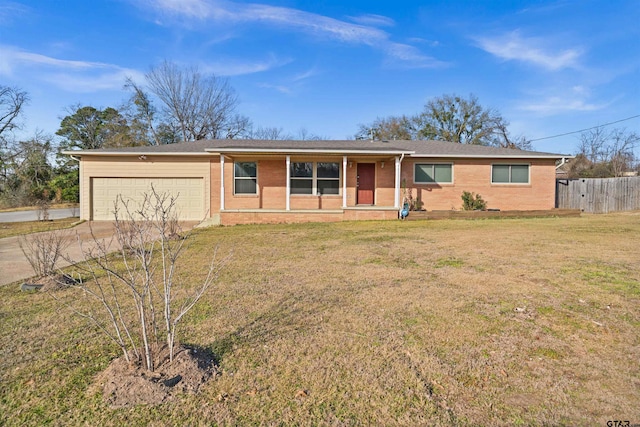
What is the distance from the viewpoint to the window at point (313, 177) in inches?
598

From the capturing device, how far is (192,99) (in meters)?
29.2

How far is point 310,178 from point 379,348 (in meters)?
12.5

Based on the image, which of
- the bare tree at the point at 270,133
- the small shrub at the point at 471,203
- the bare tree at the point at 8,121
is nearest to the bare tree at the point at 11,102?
the bare tree at the point at 8,121

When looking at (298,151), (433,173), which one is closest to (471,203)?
(433,173)

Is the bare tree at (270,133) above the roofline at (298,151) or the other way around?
above

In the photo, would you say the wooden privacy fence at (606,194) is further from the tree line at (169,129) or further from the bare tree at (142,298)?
the bare tree at (142,298)

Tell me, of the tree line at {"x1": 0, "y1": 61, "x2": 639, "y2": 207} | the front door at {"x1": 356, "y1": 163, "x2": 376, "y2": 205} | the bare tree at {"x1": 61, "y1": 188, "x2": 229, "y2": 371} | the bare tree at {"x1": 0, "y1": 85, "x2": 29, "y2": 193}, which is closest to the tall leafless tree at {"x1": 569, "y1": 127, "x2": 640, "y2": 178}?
the tree line at {"x1": 0, "y1": 61, "x2": 639, "y2": 207}

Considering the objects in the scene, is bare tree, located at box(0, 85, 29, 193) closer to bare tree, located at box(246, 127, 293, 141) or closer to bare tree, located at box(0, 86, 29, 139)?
bare tree, located at box(0, 86, 29, 139)

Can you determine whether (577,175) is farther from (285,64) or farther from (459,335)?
(459,335)

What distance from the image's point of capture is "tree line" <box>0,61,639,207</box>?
93.3 ft

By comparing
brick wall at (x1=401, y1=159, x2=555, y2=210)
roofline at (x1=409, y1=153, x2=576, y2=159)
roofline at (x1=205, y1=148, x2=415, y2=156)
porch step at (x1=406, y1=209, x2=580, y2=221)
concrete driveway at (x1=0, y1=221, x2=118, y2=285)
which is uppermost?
roofline at (x1=409, y1=153, x2=576, y2=159)

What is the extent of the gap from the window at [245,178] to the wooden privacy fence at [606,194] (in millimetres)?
16441

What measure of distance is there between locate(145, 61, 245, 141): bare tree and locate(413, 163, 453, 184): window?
69.9 feet

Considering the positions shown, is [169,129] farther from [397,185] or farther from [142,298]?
[142,298]
